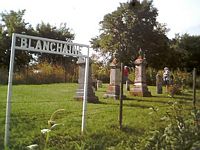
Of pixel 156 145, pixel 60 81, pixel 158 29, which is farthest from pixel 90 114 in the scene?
pixel 158 29

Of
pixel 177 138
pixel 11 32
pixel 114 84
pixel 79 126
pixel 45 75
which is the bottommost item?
pixel 79 126

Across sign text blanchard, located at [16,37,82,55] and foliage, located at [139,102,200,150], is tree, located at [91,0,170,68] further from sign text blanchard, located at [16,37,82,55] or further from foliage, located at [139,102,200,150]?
foliage, located at [139,102,200,150]

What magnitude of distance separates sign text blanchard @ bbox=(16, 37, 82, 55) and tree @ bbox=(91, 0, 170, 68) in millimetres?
34073

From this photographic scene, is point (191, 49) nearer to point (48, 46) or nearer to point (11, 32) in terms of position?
point (11, 32)

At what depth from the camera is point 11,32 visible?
1447 inches

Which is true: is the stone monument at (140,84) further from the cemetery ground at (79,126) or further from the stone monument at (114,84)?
the cemetery ground at (79,126)

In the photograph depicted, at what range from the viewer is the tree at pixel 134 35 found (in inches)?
1710

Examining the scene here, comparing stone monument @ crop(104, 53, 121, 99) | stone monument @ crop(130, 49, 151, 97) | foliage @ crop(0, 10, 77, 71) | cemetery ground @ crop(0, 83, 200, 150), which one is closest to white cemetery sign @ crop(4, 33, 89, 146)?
cemetery ground @ crop(0, 83, 200, 150)

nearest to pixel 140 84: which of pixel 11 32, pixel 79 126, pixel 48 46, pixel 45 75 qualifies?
pixel 45 75

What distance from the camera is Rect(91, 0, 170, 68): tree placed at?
1710 inches

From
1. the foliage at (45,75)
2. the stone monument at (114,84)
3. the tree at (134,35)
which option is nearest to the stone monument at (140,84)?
the stone monument at (114,84)

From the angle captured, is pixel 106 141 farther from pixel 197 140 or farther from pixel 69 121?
pixel 197 140

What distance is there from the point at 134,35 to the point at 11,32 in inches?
574

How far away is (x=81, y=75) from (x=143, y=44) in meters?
29.9
